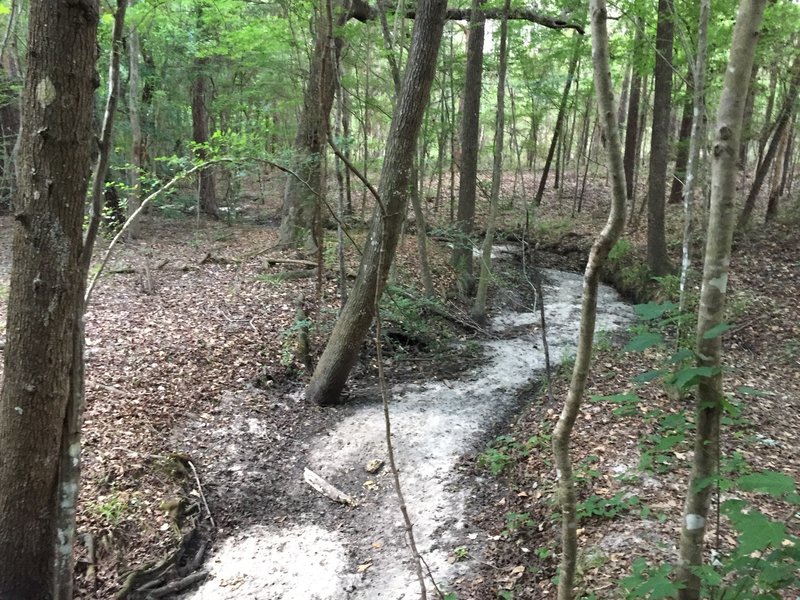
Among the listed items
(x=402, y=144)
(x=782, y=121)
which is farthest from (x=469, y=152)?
(x=782, y=121)

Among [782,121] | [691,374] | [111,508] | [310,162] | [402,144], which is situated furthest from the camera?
[782,121]

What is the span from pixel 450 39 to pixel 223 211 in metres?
8.76

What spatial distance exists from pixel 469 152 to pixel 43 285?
8630 millimetres

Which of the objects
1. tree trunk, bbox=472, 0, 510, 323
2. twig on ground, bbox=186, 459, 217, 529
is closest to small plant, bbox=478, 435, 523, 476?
twig on ground, bbox=186, 459, 217, 529

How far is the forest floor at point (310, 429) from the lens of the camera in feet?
13.4

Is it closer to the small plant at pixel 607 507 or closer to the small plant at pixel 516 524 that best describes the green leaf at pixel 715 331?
the small plant at pixel 607 507

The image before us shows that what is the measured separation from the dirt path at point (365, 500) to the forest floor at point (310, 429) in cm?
5

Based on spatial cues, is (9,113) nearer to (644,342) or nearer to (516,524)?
(516,524)

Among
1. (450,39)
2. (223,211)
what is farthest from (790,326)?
(223,211)

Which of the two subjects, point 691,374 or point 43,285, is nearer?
point 691,374

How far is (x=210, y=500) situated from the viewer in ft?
16.9

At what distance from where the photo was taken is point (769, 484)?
1.98 metres

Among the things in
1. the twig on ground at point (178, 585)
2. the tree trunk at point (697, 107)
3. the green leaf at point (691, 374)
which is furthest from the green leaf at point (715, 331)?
the twig on ground at point (178, 585)

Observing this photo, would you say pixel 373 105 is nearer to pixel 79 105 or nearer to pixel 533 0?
pixel 533 0
